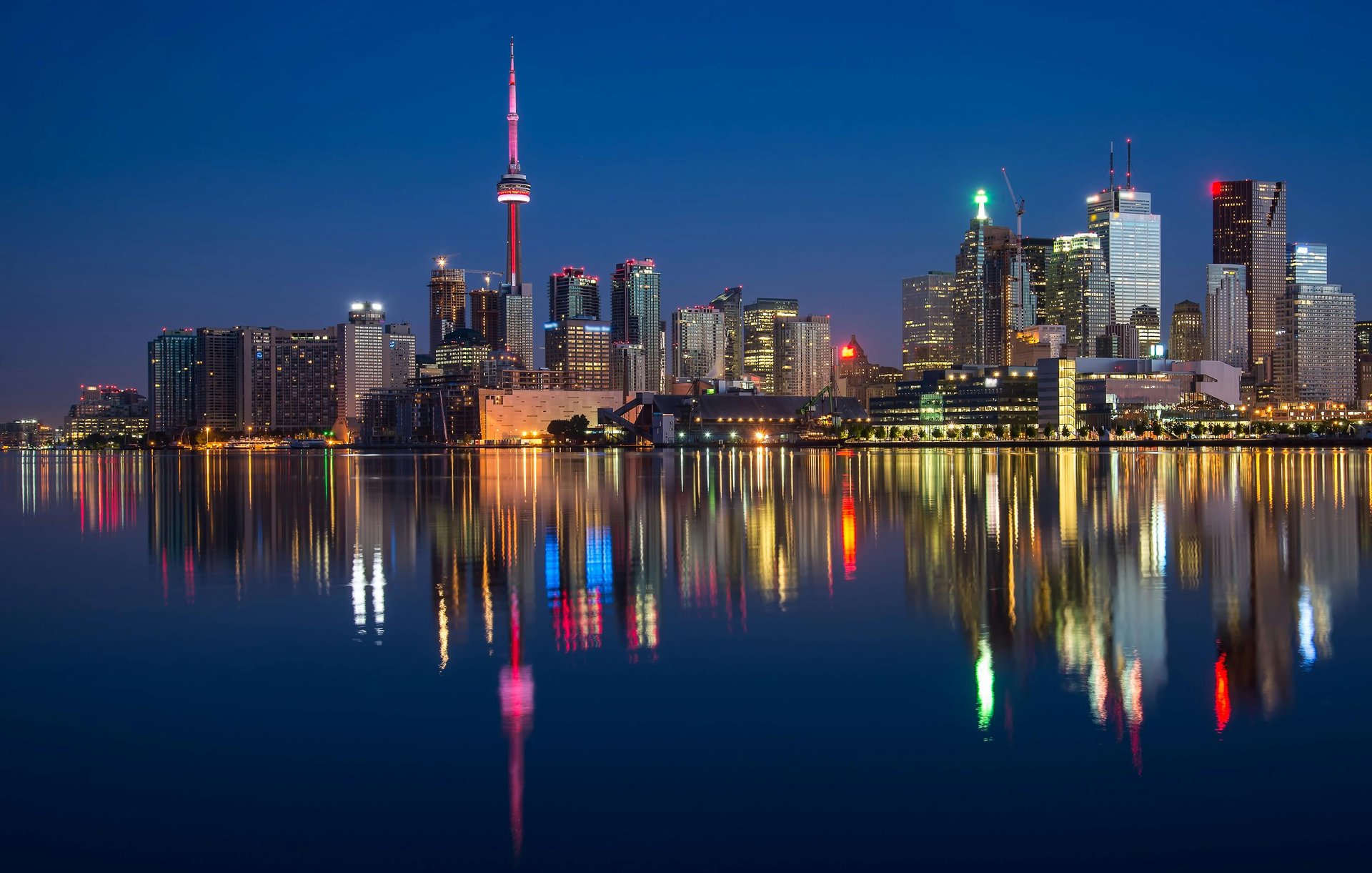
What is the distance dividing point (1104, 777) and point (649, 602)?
1107 centimetres

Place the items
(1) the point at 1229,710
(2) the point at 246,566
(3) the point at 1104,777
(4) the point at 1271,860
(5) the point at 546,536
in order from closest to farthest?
(4) the point at 1271,860, (3) the point at 1104,777, (1) the point at 1229,710, (2) the point at 246,566, (5) the point at 546,536

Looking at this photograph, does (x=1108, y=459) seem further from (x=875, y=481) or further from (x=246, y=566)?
(x=246, y=566)

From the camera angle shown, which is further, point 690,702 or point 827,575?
point 827,575

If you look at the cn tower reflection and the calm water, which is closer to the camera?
the calm water

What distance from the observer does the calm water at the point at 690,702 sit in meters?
9.93

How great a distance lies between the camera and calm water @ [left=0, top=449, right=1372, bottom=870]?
993 cm

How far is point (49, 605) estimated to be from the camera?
73.7ft

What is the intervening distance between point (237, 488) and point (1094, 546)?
5237 centimetres

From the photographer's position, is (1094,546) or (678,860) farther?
(1094,546)

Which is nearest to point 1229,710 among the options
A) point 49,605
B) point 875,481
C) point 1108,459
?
point 49,605

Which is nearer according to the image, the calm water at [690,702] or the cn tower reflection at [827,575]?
the calm water at [690,702]

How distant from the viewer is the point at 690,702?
14.1 metres

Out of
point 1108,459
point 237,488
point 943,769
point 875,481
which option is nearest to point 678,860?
point 943,769

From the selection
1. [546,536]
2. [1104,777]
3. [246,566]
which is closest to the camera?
[1104,777]
